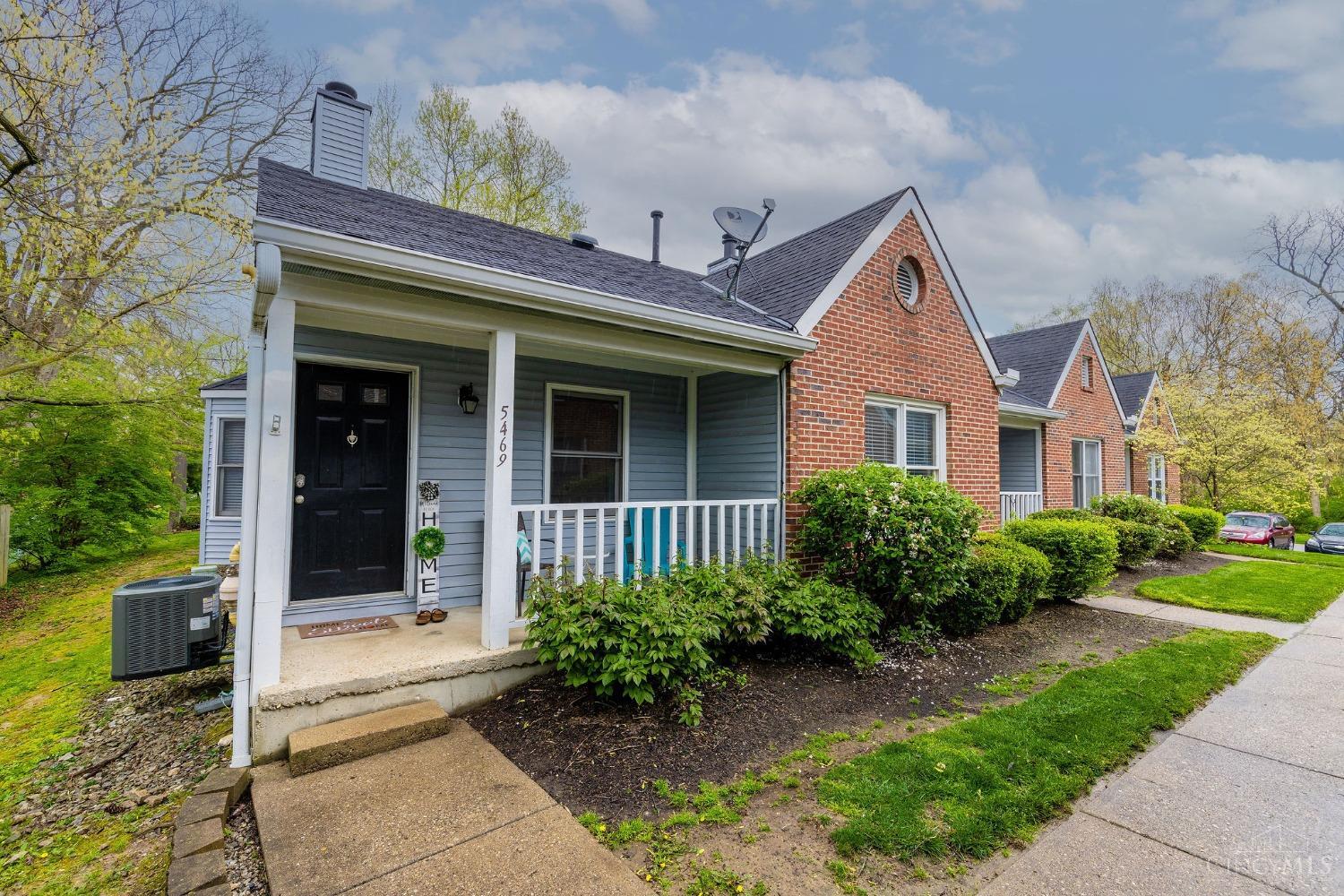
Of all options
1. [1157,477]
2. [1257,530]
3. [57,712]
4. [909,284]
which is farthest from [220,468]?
[1257,530]

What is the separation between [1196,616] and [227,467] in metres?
14.4

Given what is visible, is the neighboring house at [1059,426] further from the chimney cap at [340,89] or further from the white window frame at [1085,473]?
the chimney cap at [340,89]

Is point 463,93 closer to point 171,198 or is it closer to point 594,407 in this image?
point 171,198

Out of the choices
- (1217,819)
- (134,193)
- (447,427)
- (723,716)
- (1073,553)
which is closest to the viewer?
(1217,819)

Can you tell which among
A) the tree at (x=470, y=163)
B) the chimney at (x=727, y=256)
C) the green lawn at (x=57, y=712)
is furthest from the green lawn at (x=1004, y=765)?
the tree at (x=470, y=163)

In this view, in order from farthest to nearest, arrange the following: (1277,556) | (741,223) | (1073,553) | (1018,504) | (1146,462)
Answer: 1. (1146,462)
2. (1277,556)
3. (1018,504)
4. (1073,553)
5. (741,223)

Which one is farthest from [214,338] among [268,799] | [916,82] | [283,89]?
[916,82]

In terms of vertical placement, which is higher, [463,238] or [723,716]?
[463,238]

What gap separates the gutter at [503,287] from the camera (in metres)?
3.29

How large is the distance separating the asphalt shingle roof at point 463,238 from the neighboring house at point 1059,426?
7412mm

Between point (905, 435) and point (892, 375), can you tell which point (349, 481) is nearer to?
point (892, 375)

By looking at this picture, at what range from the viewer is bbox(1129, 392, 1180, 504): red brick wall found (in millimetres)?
16344

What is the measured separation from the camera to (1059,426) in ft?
42.0

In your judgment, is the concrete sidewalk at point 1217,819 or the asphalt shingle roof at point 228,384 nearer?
the concrete sidewalk at point 1217,819
